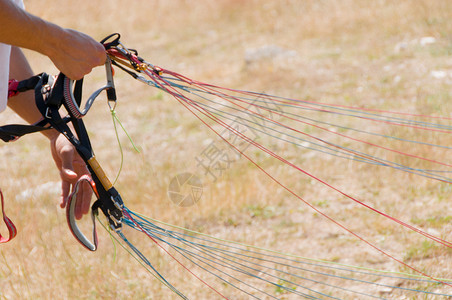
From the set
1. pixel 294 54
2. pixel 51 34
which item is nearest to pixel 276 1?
pixel 294 54

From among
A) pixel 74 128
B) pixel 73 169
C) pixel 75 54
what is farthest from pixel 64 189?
pixel 75 54

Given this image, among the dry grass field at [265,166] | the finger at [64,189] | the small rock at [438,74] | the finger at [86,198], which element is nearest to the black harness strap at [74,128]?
the finger at [86,198]

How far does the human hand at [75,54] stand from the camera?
1602 millimetres

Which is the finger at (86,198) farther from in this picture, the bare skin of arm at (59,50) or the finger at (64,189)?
the finger at (64,189)

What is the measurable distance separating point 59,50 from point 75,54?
0.17ft

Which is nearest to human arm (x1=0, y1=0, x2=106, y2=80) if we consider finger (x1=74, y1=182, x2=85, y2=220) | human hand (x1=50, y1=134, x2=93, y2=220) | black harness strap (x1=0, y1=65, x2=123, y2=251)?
black harness strap (x1=0, y1=65, x2=123, y2=251)

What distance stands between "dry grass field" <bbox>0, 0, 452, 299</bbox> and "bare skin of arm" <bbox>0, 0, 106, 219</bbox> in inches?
39.1

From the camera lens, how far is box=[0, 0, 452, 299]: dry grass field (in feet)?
9.27

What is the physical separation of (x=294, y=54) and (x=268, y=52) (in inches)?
14.4

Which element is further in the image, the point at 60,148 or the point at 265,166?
the point at 265,166

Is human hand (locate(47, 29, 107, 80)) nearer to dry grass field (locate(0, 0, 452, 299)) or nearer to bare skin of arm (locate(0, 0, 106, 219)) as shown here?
bare skin of arm (locate(0, 0, 106, 219))

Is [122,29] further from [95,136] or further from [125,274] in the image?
[125,274]

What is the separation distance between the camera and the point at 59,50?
5.28 feet

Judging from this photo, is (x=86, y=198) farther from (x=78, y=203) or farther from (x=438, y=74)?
(x=438, y=74)
